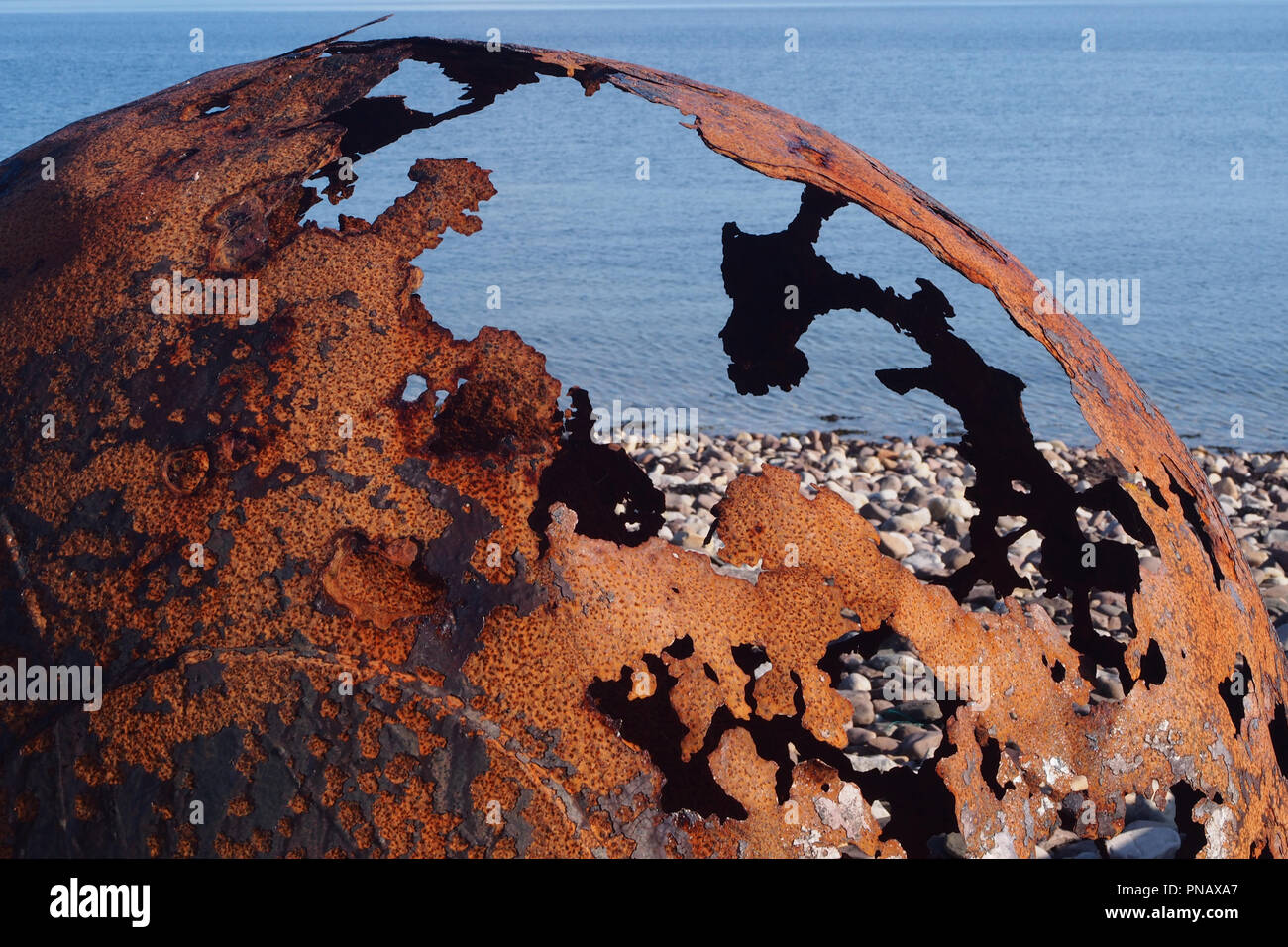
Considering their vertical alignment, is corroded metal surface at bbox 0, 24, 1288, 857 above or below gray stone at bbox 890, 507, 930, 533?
above

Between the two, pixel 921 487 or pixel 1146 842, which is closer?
pixel 1146 842

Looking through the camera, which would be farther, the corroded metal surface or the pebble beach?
the pebble beach

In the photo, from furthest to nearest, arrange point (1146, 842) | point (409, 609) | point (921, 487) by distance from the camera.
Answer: point (921, 487), point (1146, 842), point (409, 609)

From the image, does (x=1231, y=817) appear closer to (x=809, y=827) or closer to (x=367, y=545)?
(x=809, y=827)

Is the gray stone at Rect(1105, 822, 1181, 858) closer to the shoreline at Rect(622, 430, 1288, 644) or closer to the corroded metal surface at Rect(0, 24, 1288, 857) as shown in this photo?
the corroded metal surface at Rect(0, 24, 1288, 857)

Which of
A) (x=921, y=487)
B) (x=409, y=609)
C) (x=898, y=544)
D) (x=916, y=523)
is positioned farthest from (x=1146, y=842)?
(x=921, y=487)

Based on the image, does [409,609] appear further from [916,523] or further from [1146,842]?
[916,523]

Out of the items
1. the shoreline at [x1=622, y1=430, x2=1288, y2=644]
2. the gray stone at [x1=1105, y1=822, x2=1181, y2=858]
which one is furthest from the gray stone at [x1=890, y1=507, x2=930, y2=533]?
the gray stone at [x1=1105, y1=822, x2=1181, y2=858]
